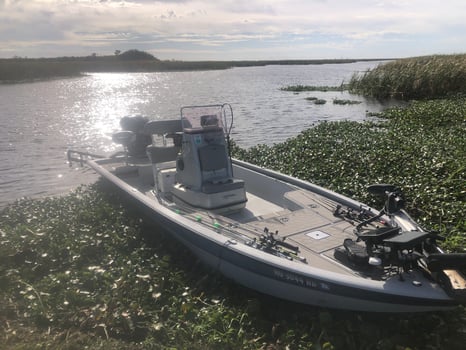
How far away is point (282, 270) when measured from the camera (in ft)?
17.5

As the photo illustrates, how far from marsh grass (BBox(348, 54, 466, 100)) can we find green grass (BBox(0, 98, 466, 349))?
17.8 m

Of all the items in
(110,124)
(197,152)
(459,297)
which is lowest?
(110,124)

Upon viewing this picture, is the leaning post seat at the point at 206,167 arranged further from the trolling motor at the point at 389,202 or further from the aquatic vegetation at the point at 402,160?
the aquatic vegetation at the point at 402,160

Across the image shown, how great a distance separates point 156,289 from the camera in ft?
20.2

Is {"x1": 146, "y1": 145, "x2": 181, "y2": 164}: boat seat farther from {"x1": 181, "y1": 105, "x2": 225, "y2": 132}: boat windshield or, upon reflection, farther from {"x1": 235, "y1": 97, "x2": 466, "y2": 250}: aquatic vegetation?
{"x1": 235, "y1": 97, "x2": 466, "y2": 250}: aquatic vegetation

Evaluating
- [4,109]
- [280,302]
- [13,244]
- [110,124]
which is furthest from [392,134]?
[4,109]

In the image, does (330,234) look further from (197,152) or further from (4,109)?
(4,109)

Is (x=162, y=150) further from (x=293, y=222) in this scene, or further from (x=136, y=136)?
(x=293, y=222)

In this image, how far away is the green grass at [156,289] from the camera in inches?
196

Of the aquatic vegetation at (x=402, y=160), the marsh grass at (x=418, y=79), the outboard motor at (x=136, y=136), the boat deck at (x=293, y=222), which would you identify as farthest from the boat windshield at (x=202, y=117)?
the marsh grass at (x=418, y=79)

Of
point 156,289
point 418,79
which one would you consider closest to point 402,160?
point 156,289

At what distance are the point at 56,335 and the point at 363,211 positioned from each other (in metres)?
5.17

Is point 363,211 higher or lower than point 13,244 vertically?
higher

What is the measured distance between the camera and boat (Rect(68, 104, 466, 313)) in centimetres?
477
